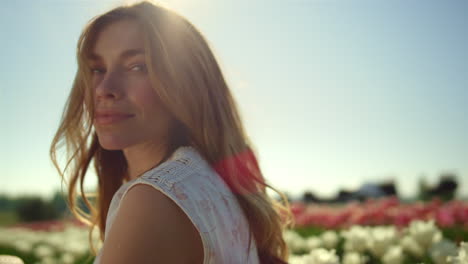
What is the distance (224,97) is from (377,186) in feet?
23.7

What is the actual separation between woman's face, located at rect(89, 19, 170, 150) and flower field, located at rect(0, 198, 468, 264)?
0.98 metres

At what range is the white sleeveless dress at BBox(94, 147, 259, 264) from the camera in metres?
1.31

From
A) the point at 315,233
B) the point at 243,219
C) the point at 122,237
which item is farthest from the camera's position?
the point at 315,233

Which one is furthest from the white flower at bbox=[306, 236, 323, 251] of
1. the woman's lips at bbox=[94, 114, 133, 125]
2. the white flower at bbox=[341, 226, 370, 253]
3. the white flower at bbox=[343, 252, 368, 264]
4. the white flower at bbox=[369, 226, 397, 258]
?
the woman's lips at bbox=[94, 114, 133, 125]

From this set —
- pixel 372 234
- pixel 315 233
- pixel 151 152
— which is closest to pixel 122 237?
pixel 151 152

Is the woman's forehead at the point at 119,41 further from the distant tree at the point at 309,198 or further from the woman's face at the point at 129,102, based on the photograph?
the distant tree at the point at 309,198

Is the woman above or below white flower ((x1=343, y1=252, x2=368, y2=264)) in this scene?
above

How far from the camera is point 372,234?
308 centimetres

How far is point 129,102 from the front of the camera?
1762 mm

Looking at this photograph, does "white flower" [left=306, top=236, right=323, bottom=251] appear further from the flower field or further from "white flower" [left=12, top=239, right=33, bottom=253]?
"white flower" [left=12, top=239, right=33, bottom=253]

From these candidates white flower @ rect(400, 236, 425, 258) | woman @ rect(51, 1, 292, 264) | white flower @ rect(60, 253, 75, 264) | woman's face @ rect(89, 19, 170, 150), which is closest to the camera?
woman @ rect(51, 1, 292, 264)

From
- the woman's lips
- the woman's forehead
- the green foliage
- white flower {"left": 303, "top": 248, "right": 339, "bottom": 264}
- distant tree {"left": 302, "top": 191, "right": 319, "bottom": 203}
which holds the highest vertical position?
the woman's forehead

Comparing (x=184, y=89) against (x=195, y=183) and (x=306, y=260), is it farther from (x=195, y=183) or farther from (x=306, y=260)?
(x=306, y=260)

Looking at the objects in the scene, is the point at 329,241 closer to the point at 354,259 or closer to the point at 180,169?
the point at 354,259
